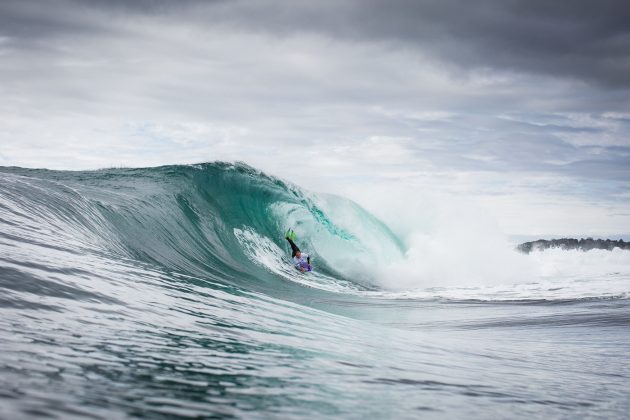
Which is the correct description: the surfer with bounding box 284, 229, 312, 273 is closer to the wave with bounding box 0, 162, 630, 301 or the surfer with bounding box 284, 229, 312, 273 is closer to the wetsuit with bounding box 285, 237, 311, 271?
the wetsuit with bounding box 285, 237, 311, 271

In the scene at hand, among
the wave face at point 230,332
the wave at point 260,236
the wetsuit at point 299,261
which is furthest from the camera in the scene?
the wetsuit at point 299,261

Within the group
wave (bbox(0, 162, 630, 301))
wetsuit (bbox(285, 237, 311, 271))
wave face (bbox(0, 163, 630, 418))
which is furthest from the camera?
wetsuit (bbox(285, 237, 311, 271))

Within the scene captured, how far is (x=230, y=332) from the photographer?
15.2 feet

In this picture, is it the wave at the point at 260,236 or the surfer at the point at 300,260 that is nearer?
the wave at the point at 260,236

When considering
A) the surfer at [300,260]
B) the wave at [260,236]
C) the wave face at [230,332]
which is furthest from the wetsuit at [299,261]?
the wave face at [230,332]

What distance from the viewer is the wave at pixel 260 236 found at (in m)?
8.89

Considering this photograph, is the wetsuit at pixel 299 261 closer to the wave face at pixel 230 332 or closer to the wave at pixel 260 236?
the wave at pixel 260 236

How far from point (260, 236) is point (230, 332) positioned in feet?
39.9

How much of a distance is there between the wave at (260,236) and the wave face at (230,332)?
86mm

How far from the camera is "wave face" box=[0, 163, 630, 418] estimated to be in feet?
8.91

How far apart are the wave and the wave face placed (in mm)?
86

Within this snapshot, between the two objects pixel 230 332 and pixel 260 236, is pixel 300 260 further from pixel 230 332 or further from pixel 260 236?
pixel 230 332

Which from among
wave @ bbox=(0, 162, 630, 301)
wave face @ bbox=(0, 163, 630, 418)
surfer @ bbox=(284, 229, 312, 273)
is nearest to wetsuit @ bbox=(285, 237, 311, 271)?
surfer @ bbox=(284, 229, 312, 273)

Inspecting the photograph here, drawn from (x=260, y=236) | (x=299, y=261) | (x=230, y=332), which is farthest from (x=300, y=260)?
(x=230, y=332)
